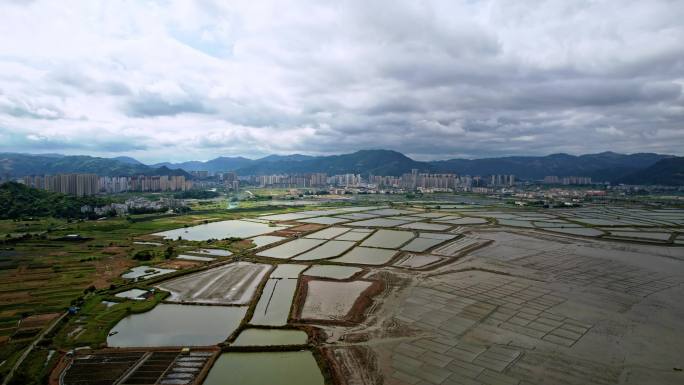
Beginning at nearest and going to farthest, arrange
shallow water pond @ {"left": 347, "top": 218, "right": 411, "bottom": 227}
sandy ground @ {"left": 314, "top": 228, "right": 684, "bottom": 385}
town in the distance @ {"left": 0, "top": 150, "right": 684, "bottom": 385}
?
1. sandy ground @ {"left": 314, "top": 228, "right": 684, "bottom": 385}
2. town in the distance @ {"left": 0, "top": 150, "right": 684, "bottom": 385}
3. shallow water pond @ {"left": 347, "top": 218, "right": 411, "bottom": 227}

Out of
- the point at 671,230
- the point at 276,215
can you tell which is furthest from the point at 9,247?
the point at 671,230

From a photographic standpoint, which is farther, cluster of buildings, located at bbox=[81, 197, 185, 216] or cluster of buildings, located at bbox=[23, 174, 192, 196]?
cluster of buildings, located at bbox=[23, 174, 192, 196]

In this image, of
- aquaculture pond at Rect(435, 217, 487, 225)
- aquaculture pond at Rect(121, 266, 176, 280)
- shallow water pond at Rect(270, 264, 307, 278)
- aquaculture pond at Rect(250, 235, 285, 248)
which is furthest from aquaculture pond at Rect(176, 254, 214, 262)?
aquaculture pond at Rect(435, 217, 487, 225)

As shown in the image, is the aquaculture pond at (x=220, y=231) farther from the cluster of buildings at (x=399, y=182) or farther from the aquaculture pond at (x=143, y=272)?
the cluster of buildings at (x=399, y=182)

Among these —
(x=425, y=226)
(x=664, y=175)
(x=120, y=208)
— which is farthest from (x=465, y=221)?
(x=664, y=175)

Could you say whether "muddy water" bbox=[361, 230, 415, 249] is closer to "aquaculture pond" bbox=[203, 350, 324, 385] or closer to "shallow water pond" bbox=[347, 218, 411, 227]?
"shallow water pond" bbox=[347, 218, 411, 227]

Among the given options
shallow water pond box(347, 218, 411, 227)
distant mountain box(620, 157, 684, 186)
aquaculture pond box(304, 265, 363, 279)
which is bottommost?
aquaculture pond box(304, 265, 363, 279)

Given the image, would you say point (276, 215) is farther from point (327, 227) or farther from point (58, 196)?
point (58, 196)

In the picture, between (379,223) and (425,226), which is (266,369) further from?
(379,223)
